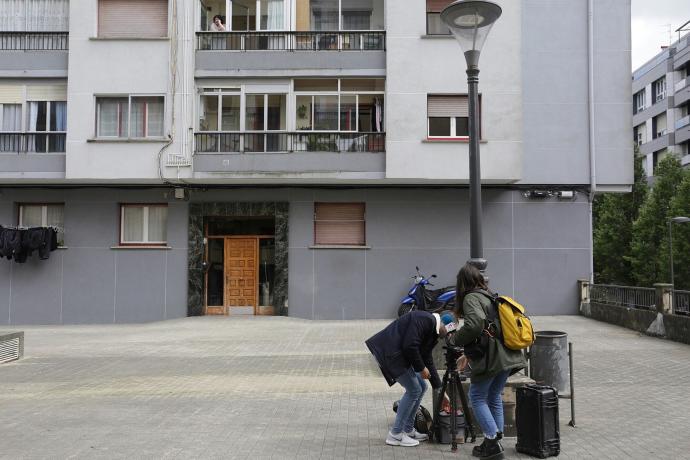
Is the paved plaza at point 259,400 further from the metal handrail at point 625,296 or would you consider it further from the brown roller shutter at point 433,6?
the brown roller shutter at point 433,6

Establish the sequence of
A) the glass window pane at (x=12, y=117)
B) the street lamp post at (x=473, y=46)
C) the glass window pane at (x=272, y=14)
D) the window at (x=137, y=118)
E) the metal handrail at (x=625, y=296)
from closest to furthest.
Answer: the street lamp post at (x=473, y=46)
the metal handrail at (x=625, y=296)
the window at (x=137, y=118)
the glass window pane at (x=12, y=117)
the glass window pane at (x=272, y=14)

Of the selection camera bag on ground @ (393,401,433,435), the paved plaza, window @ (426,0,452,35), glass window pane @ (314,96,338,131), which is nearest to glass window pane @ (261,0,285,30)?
glass window pane @ (314,96,338,131)

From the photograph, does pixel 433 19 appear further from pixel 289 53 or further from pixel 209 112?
pixel 209 112

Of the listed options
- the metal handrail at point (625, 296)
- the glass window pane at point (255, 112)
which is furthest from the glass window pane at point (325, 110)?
the metal handrail at point (625, 296)

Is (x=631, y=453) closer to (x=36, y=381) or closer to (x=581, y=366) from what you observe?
(x=581, y=366)

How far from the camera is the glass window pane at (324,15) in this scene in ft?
63.3

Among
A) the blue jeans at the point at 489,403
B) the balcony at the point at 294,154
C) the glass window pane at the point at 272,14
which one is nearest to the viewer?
the blue jeans at the point at 489,403

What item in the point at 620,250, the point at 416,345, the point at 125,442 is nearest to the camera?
the point at 416,345

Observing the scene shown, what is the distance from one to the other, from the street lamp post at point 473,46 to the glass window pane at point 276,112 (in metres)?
10.4

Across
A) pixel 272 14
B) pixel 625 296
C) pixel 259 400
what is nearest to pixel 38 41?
pixel 272 14

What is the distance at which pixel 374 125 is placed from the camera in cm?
1834

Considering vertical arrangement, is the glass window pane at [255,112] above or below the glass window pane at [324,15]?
below

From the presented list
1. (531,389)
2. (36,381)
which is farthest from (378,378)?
(36,381)

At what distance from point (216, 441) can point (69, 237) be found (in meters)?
14.0
